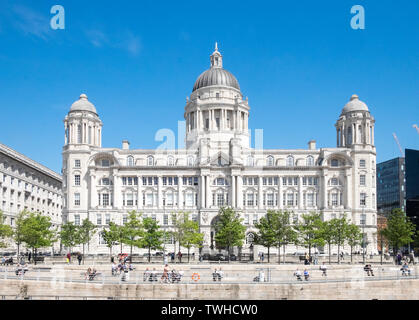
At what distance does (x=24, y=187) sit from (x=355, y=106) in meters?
70.8

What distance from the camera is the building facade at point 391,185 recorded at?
136 metres

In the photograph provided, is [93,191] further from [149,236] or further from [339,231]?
[339,231]

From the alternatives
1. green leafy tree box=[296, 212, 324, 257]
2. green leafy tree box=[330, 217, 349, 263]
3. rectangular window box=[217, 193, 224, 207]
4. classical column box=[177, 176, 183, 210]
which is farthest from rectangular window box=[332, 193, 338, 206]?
classical column box=[177, 176, 183, 210]

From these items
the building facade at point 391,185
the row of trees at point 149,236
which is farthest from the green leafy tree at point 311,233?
the building facade at point 391,185

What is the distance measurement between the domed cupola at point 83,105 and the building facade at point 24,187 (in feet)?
49.8

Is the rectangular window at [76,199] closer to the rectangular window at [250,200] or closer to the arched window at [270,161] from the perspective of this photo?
the rectangular window at [250,200]

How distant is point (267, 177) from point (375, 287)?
174 feet

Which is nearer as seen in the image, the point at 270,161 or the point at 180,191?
the point at 180,191

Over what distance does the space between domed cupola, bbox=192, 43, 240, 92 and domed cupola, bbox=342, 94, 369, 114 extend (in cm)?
2760

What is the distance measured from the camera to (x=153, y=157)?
9494 centimetres

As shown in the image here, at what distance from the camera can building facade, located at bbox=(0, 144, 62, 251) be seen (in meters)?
86.8

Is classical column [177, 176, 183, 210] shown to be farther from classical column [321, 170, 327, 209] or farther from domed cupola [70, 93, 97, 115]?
classical column [321, 170, 327, 209]

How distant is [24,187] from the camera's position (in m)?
96.4

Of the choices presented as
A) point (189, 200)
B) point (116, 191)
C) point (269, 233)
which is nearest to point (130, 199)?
point (116, 191)
